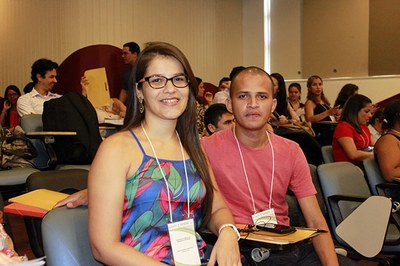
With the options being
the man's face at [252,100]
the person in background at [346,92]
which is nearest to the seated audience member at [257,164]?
the man's face at [252,100]

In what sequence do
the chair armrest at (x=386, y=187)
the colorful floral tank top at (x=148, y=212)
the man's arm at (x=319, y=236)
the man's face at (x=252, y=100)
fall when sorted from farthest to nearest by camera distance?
the chair armrest at (x=386, y=187)
the man's face at (x=252, y=100)
the man's arm at (x=319, y=236)
the colorful floral tank top at (x=148, y=212)

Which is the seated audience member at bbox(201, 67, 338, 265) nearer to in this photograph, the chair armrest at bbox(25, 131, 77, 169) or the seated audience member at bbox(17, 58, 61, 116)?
the chair armrest at bbox(25, 131, 77, 169)

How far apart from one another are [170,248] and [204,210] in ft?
0.88

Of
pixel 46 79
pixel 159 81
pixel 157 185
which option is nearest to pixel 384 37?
pixel 46 79

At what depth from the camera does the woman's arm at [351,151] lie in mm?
4641

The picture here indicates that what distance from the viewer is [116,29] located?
A: 8.84 m

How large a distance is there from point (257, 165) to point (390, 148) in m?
1.66

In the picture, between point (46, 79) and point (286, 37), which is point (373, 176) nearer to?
point (46, 79)

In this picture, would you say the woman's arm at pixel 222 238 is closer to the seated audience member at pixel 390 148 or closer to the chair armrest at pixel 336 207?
the chair armrest at pixel 336 207

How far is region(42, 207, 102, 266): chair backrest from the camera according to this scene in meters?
1.64

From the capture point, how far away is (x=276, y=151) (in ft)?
8.34

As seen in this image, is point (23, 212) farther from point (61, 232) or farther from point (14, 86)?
point (14, 86)

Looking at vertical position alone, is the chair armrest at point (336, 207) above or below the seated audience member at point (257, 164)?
below

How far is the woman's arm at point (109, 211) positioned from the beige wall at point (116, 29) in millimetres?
6467
